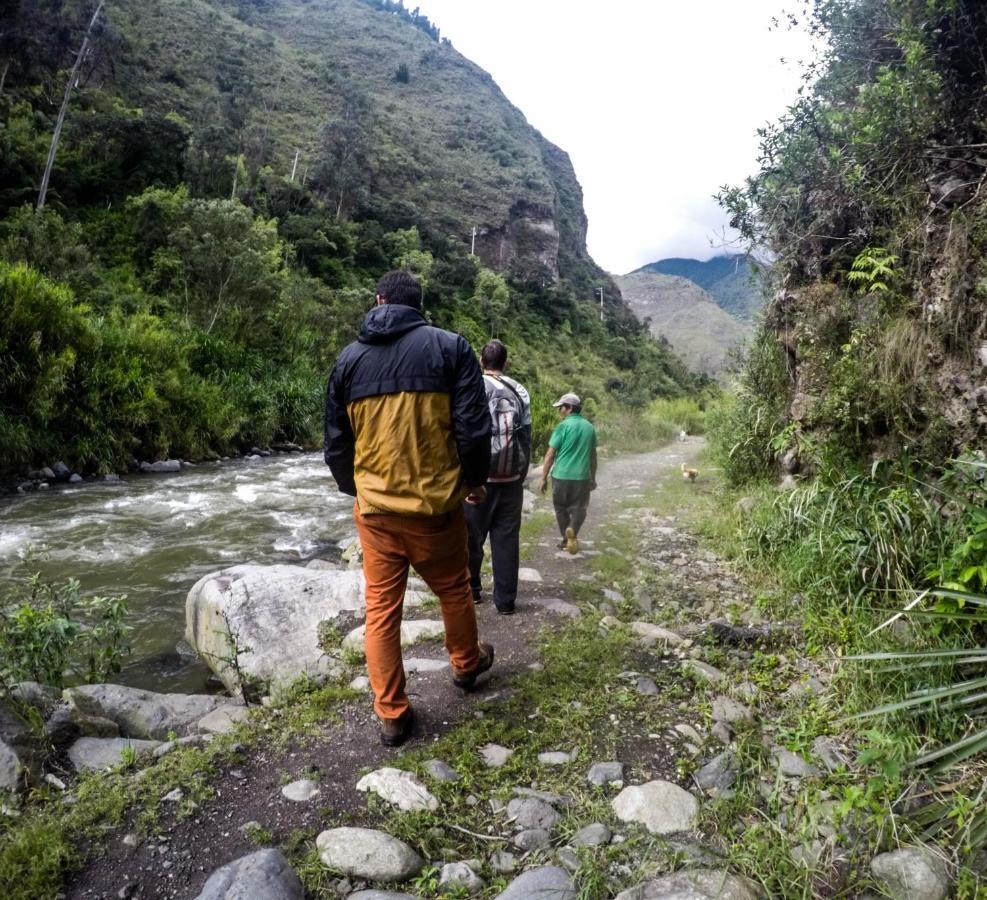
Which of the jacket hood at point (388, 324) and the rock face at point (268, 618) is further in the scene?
the rock face at point (268, 618)

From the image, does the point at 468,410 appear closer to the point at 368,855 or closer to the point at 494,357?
the point at 494,357

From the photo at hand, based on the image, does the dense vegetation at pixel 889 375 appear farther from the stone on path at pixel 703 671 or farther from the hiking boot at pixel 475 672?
the hiking boot at pixel 475 672

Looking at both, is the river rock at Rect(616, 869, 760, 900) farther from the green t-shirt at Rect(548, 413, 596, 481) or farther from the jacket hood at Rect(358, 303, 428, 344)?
the green t-shirt at Rect(548, 413, 596, 481)

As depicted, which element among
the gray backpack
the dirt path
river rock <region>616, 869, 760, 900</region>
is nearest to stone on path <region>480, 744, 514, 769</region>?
the dirt path

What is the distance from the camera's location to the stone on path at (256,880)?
186cm

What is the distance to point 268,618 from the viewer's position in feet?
13.9

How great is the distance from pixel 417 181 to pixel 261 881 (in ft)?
229

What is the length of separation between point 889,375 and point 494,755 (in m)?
4.03

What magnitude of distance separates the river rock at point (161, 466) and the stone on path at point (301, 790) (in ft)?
37.9

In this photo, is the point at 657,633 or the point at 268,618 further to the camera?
the point at 268,618

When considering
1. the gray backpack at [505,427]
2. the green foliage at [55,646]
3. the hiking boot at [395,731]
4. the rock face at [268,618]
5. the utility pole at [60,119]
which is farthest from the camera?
the utility pole at [60,119]

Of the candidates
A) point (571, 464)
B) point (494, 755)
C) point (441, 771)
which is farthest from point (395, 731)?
point (571, 464)

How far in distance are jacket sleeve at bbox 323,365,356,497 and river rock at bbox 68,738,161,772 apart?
1488 millimetres

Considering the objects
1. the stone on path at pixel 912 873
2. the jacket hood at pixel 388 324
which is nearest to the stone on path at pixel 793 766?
the stone on path at pixel 912 873
